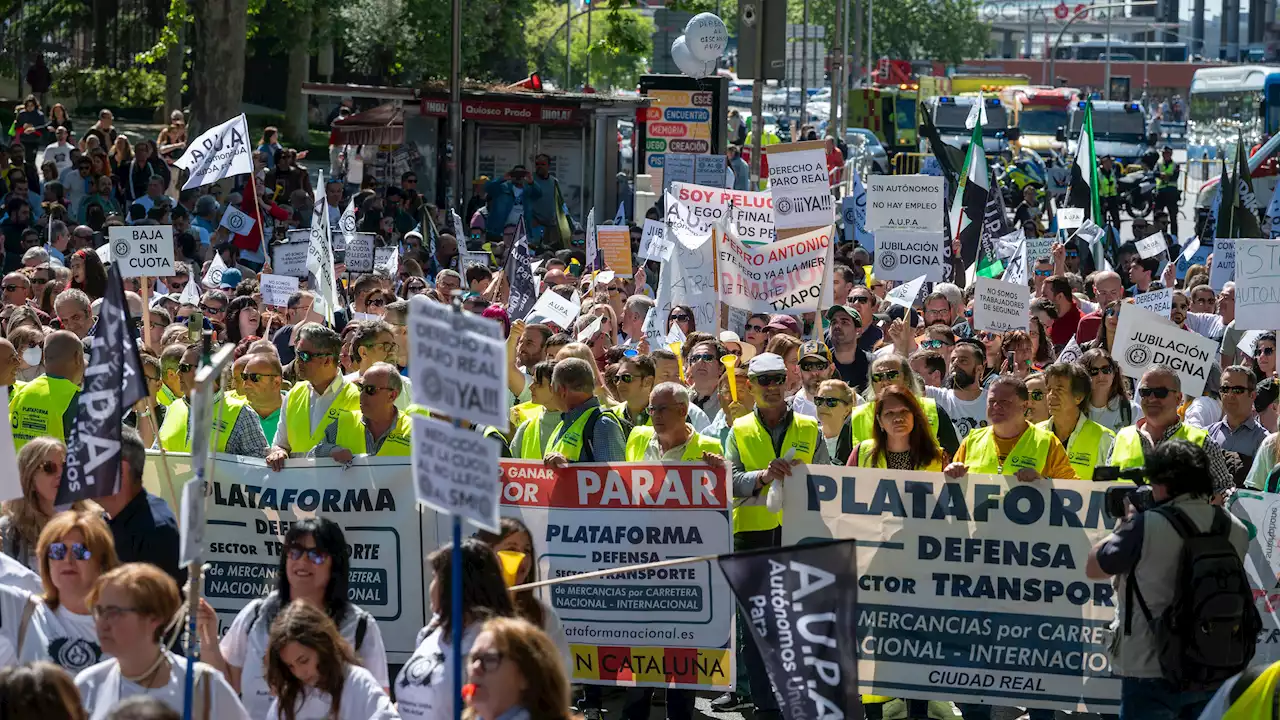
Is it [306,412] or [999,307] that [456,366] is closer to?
[306,412]

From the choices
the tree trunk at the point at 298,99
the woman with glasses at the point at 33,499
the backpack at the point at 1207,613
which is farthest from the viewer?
the tree trunk at the point at 298,99

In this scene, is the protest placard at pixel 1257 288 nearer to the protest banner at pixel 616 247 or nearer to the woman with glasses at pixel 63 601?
the woman with glasses at pixel 63 601

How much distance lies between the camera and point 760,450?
7945 mm

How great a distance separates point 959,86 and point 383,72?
80.9 feet

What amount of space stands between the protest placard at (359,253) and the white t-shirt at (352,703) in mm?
11995

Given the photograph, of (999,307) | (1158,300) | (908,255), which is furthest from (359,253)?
(1158,300)

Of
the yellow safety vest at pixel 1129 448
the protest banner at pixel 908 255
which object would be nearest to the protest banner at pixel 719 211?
the protest banner at pixel 908 255

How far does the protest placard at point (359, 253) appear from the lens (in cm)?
1722

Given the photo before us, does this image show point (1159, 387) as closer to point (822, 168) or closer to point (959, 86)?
point (822, 168)

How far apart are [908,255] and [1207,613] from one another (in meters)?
8.51

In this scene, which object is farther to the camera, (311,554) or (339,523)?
(339,523)

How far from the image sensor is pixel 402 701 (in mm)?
5602

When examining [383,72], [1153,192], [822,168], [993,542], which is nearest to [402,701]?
[993,542]

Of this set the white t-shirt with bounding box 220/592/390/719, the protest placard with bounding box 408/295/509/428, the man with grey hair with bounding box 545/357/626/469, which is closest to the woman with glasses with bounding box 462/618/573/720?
the protest placard with bounding box 408/295/509/428
